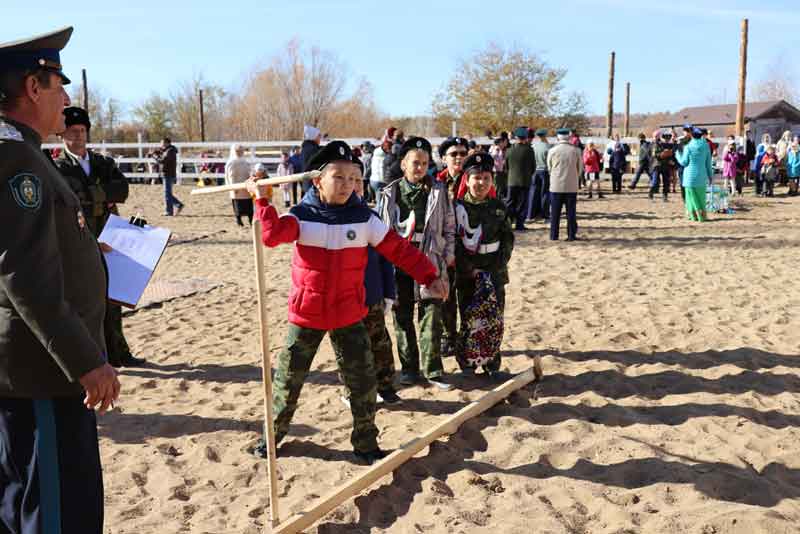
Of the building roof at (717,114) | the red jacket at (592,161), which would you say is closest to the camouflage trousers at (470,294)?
the red jacket at (592,161)

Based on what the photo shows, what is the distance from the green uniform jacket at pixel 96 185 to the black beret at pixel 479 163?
2.74 m

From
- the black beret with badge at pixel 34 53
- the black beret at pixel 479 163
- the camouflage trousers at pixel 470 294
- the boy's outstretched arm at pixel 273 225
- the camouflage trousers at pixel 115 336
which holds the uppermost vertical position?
the black beret with badge at pixel 34 53

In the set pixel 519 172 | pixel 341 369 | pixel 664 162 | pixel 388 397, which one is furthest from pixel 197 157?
pixel 341 369

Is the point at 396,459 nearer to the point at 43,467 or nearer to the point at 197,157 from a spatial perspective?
the point at 43,467

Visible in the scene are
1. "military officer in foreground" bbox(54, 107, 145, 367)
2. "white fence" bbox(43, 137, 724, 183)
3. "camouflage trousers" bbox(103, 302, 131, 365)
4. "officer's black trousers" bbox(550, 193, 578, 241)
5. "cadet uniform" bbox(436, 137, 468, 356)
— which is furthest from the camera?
"white fence" bbox(43, 137, 724, 183)

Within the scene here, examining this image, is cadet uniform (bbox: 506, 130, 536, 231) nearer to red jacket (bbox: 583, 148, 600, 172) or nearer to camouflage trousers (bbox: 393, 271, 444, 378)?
red jacket (bbox: 583, 148, 600, 172)

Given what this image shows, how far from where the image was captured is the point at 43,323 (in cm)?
217

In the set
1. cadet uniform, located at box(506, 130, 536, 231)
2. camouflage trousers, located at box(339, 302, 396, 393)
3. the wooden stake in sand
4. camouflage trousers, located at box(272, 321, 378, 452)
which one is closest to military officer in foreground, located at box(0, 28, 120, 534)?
the wooden stake in sand

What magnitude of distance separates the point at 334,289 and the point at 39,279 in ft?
7.00

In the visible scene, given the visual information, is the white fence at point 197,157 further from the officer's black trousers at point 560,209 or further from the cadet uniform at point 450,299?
the cadet uniform at point 450,299

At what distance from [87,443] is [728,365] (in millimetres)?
5153

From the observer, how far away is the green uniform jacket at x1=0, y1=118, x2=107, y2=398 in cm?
213

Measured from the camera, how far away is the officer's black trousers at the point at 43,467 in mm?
2357

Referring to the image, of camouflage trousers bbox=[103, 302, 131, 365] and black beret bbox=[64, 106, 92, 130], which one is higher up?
black beret bbox=[64, 106, 92, 130]
